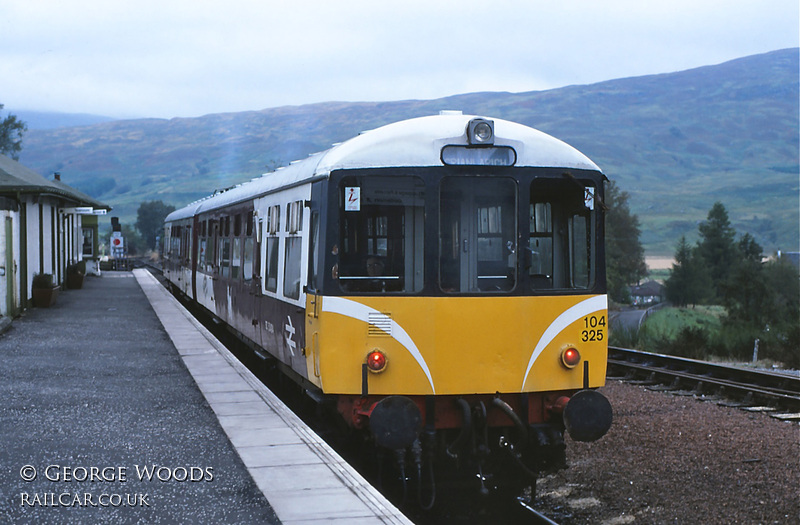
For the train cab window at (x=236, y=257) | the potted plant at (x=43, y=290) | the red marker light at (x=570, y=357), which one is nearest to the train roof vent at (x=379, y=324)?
the red marker light at (x=570, y=357)

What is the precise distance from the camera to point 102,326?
17859 mm

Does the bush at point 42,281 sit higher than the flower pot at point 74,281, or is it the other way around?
the bush at point 42,281

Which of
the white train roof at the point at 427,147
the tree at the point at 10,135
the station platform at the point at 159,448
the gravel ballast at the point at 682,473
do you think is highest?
the tree at the point at 10,135

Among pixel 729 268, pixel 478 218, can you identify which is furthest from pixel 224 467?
pixel 729 268

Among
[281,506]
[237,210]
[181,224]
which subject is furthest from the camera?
[181,224]

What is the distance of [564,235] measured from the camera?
736cm

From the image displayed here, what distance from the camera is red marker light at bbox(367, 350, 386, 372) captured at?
6770 millimetres

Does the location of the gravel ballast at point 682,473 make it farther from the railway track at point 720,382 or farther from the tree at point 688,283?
the tree at point 688,283

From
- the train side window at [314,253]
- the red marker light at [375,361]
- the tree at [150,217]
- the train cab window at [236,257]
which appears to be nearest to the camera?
the red marker light at [375,361]

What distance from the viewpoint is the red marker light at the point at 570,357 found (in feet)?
23.3

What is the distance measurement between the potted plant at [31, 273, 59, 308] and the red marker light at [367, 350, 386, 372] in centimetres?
1706

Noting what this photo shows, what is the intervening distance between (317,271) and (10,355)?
26.8ft

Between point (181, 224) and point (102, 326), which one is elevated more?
point (181, 224)

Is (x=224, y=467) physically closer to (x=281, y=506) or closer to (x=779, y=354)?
(x=281, y=506)
